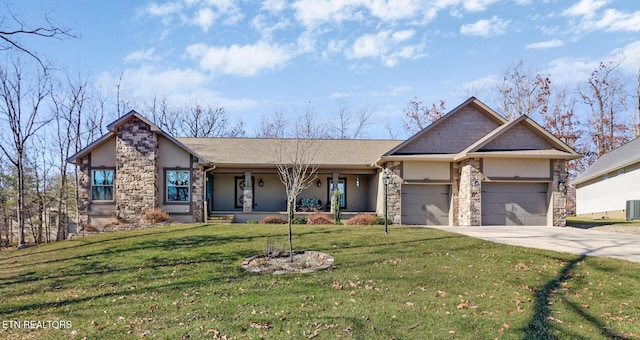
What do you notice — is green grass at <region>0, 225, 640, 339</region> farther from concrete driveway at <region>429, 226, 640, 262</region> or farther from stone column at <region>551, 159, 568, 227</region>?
stone column at <region>551, 159, 568, 227</region>

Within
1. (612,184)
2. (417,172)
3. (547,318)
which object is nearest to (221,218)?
(417,172)

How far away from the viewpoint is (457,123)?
60.5 ft

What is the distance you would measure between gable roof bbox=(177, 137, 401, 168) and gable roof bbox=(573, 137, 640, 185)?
1331 centimetres

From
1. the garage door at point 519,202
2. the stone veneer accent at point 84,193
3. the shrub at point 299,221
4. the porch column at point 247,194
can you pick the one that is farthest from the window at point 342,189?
the stone veneer accent at point 84,193

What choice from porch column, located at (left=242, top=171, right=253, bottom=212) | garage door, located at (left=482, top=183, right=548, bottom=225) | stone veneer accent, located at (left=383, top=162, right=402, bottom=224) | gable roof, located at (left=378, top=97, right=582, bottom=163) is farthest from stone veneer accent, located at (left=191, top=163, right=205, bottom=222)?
garage door, located at (left=482, top=183, right=548, bottom=225)

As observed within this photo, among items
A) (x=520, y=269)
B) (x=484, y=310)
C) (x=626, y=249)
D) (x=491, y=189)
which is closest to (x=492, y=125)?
(x=491, y=189)

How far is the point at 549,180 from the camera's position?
55.0ft

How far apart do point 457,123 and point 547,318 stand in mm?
14290

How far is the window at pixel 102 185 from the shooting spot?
17734 millimetres

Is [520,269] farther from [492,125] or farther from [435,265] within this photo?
[492,125]

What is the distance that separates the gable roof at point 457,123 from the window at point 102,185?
13.7 meters

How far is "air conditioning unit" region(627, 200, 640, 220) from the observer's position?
2077 cm

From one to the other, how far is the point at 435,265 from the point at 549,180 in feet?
37.8

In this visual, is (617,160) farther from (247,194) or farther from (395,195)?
(247,194)
